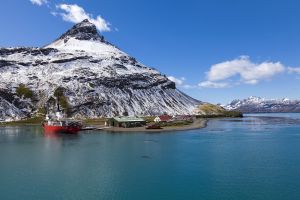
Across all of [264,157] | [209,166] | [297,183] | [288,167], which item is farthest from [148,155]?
[297,183]

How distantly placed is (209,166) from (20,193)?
4691 centimetres

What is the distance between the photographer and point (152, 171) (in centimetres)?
9181

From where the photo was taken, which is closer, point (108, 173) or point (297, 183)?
point (297, 183)

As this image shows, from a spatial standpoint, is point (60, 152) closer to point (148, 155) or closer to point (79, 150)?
point (79, 150)

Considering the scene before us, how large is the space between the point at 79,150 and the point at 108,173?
42.3 m

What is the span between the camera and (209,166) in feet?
321

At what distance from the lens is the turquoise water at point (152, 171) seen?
71.4 meters

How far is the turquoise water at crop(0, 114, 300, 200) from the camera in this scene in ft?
234

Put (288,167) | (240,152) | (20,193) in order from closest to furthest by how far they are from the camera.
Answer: (20,193)
(288,167)
(240,152)

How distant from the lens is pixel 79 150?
12962 centimetres

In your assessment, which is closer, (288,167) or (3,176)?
(3,176)

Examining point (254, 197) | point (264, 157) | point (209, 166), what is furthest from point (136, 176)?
point (264, 157)

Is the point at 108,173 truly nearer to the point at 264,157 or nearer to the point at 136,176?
the point at 136,176

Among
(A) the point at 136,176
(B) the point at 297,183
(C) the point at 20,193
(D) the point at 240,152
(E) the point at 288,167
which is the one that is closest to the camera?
(C) the point at 20,193
